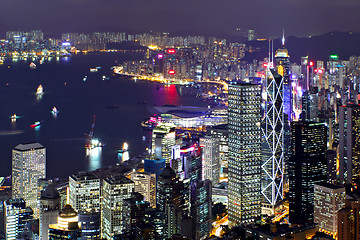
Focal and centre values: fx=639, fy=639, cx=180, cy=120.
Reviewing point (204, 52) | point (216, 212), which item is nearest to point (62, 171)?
point (216, 212)

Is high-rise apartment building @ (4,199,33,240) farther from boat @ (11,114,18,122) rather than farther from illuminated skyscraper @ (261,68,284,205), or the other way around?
boat @ (11,114,18,122)

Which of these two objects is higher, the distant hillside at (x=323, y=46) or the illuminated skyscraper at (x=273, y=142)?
the distant hillside at (x=323, y=46)

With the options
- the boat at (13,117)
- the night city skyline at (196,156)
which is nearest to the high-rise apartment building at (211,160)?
the night city skyline at (196,156)

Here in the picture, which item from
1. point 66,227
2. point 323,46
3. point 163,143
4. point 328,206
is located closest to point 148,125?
point 163,143

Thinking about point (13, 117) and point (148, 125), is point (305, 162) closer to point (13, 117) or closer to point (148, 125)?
point (148, 125)

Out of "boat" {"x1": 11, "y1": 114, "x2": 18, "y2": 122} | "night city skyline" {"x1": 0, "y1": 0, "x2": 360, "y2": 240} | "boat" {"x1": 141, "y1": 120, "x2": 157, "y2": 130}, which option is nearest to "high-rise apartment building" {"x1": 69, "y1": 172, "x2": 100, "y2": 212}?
"night city skyline" {"x1": 0, "y1": 0, "x2": 360, "y2": 240}

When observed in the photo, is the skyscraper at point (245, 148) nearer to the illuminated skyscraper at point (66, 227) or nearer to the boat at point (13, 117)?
the illuminated skyscraper at point (66, 227)
